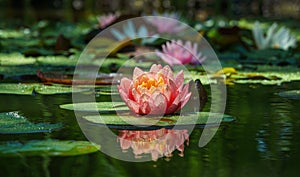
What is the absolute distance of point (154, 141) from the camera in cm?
176

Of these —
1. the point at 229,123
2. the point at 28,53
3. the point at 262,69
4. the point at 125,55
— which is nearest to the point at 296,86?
the point at 262,69

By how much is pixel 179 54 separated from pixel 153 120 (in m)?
1.54

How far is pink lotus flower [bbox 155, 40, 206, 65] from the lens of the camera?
11.2ft

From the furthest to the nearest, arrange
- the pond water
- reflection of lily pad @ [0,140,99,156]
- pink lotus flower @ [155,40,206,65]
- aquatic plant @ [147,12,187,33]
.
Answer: aquatic plant @ [147,12,187,33] → pink lotus flower @ [155,40,206,65] → reflection of lily pad @ [0,140,99,156] → the pond water

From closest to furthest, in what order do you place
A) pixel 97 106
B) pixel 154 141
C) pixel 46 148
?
pixel 46 148 → pixel 154 141 → pixel 97 106

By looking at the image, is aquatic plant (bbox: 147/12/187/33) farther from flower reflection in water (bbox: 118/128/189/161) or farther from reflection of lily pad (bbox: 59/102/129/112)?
flower reflection in water (bbox: 118/128/189/161)

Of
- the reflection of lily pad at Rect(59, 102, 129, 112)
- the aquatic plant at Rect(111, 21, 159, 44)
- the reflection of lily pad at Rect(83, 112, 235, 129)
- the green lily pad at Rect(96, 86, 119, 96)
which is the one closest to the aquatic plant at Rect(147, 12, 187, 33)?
the aquatic plant at Rect(111, 21, 159, 44)

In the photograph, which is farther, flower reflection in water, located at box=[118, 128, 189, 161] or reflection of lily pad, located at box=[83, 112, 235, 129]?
reflection of lily pad, located at box=[83, 112, 235, 129]

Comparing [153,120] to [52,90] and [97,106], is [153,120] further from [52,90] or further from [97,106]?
[52,90]

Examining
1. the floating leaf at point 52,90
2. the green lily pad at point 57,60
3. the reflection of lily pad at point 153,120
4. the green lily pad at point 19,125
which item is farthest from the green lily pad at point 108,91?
the green lily pad at point 57,60

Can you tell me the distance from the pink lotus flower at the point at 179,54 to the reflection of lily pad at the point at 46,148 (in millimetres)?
1728

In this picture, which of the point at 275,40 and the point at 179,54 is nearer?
the point at 179,54

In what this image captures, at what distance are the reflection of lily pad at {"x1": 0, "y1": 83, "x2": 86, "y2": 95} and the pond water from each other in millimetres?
174

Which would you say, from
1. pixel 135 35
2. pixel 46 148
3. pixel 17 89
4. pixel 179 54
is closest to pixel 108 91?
pixel 17 89
